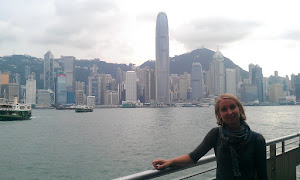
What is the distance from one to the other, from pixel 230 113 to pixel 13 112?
229 feet

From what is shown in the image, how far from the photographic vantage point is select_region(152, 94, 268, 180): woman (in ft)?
6.84

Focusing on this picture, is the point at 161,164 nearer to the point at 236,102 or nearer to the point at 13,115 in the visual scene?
the point at 236,102

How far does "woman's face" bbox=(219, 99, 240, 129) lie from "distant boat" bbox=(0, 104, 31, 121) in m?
68.4

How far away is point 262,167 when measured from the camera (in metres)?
2.09

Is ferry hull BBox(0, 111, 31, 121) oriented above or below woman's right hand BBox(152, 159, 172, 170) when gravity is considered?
below

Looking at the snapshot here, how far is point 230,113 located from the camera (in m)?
2.15

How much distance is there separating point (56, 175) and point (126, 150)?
333 inches

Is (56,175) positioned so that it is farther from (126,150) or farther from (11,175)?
(126,150)

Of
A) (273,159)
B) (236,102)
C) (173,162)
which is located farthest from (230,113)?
(273,159)

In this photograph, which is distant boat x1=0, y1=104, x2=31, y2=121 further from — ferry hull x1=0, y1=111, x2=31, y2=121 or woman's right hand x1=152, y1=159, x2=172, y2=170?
woman's right hand x1=152, y1=159, x2=172, y2=170

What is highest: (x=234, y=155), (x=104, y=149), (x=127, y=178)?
(x=234, y=155)

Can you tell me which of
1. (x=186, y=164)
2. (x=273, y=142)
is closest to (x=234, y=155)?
(x=186, y=164)

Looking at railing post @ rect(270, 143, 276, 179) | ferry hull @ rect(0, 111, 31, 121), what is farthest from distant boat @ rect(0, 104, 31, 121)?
railing post @ rect(270, 143, 276, 179)

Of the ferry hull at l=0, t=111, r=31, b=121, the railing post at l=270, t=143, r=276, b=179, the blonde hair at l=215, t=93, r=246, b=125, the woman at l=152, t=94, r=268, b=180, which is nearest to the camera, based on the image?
the woman at l=152, t=94, r=268, b=180
